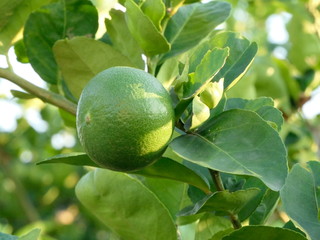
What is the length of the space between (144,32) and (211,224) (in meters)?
0.35

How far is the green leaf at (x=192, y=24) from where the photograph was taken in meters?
1.15

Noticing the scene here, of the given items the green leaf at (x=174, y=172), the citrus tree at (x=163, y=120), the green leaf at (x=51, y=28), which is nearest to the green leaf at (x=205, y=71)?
the citrus tree at (x=163, y=120)

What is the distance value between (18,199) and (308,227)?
2350mm

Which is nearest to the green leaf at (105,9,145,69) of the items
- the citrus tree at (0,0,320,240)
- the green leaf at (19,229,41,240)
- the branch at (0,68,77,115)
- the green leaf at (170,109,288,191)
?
the citrus tree at (0,0,320,240)

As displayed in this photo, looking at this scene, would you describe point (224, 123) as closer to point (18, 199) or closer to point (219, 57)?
point (219, 57)

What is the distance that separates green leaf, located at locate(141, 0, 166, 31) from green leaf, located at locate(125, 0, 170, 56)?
4cm

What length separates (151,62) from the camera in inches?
43.5

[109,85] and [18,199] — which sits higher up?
[109,85]

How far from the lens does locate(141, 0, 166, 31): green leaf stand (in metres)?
1.05

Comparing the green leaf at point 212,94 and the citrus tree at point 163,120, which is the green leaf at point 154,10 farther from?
the green leaf at point 212,94

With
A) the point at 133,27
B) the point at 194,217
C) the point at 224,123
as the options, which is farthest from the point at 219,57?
the point at 194,217

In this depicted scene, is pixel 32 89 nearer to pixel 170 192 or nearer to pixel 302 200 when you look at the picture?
pixel 170 192

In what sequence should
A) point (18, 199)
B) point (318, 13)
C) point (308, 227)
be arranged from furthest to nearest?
1. point (18, 199)
2. point (318, 13)
3. point (308, 227)

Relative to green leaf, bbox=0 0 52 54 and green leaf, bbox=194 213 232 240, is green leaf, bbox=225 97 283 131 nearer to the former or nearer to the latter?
green leaf, bbox=194 213 232 240
